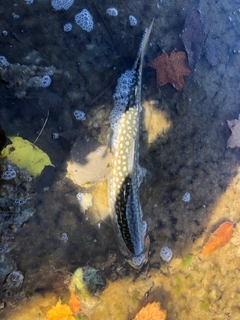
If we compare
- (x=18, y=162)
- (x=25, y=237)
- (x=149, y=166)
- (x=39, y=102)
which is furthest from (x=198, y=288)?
(x=39, y=102)

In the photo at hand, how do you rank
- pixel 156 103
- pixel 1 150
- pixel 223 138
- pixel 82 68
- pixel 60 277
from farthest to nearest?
pixel 223 138 → pixel 156 103 → pixel 82 68 → pixel 60 277 → pixel 1 150

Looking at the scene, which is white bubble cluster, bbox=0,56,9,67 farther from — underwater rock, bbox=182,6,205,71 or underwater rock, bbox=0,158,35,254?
underwater rock, bbox=182,6,205,71

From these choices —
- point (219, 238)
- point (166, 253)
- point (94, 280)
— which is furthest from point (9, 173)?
point (219, 238)

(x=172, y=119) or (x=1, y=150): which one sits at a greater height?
(x=1, y=150)

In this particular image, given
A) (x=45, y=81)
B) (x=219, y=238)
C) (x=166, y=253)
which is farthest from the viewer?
(x=219, y=238)

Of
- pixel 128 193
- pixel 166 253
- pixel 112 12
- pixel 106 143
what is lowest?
pixel 166 253

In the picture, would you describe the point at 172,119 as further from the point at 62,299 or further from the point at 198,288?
the point at 62,299

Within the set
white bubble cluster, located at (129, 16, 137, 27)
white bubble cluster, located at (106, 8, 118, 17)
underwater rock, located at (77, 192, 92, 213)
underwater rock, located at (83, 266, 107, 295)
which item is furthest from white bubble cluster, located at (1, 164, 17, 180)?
white bubble cluster, located at (129, 16, 137, 27)

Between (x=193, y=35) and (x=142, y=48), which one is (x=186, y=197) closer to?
(x=142, y=48)
